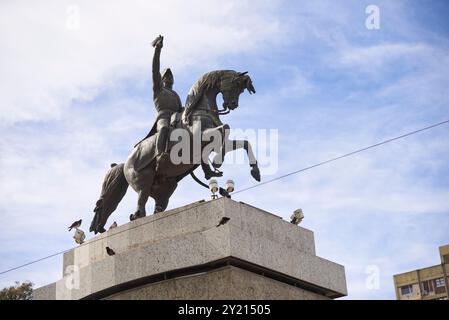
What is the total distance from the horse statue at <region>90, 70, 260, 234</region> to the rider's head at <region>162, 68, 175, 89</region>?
1.19m

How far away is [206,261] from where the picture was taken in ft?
50.0

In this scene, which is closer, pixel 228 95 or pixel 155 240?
pixel 155 240

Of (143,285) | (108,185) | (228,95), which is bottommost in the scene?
(143,285)

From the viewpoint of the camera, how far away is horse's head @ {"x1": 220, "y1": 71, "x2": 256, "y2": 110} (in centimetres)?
1877

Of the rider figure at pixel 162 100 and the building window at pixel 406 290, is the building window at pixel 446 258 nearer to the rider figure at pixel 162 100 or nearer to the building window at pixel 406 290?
the building window at pixel 406 290

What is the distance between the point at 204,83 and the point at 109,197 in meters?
3.70

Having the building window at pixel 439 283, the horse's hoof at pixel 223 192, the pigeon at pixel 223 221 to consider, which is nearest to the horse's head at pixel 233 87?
the horse's hoof at pixel 223 192

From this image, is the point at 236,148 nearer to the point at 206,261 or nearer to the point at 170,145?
the point at 170,145
